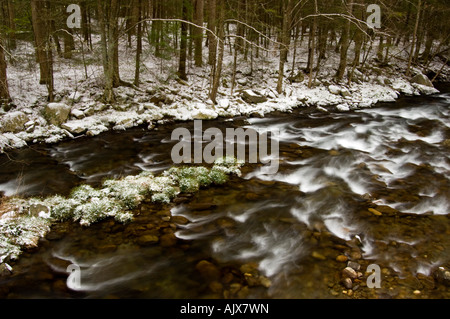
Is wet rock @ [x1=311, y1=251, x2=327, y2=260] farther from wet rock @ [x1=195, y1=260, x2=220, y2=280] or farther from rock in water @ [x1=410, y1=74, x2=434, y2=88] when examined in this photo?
rock in water @ [x1=410, y1=74, x2=434, y2=88]

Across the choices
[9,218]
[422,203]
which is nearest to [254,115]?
[422,203]

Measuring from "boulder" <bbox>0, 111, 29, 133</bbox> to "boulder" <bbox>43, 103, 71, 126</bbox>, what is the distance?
0.73 metres

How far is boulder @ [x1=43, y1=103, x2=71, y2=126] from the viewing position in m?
11.4

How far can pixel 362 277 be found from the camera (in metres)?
4.49

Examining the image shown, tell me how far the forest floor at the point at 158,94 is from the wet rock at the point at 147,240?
5458mm

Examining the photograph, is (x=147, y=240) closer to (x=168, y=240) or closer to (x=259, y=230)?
(x=168, y=240)

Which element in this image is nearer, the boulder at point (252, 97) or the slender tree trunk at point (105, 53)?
the slender tree trunk at point (105, 53)

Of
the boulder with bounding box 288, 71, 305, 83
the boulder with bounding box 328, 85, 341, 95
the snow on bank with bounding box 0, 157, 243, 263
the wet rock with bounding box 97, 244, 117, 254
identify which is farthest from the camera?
the boulder with bounding box 288, 71, 305, 83

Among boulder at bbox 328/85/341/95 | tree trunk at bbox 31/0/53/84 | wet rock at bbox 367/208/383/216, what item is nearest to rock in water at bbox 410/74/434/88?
boulder at bbox 328/85/341/95

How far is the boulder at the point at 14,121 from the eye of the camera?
10.3 m

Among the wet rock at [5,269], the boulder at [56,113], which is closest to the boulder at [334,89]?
the boulder at [56,113]

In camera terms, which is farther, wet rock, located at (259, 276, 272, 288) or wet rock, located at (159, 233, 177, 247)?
wet rock, located at (159, 233, 177, 247)

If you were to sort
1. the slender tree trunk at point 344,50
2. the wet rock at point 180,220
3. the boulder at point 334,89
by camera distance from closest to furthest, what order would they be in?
1. the wet rock at point 180,220
2. the slender tree trunk at point 344,50
3. the boulder at point 334,89
